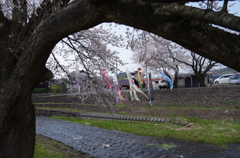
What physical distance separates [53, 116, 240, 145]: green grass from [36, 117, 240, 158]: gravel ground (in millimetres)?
482

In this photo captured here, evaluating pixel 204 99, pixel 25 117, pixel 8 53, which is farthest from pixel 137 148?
pixel 204 99

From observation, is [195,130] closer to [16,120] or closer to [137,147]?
[137,147]

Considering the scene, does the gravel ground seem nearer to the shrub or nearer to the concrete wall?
the concrete wall

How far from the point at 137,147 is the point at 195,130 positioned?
3.23 metres

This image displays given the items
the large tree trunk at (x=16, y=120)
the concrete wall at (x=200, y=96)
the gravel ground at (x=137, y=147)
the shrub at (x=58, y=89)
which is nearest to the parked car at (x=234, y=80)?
the concrete wall at (x=200, y=96)

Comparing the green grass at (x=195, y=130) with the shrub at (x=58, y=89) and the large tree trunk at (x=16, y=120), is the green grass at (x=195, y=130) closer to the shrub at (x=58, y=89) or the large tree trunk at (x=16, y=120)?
the large tree trunk at (x=16, y=120)

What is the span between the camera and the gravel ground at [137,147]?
788 cm

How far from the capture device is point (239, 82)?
919 inches

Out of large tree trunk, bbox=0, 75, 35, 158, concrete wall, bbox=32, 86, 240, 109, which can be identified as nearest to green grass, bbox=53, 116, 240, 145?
concrete wall, bbox=32, 86, 240, 109

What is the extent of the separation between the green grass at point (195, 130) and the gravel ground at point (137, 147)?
0.48 meters

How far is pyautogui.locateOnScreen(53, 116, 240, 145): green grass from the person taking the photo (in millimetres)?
9453

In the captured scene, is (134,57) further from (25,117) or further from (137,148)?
(25,117)

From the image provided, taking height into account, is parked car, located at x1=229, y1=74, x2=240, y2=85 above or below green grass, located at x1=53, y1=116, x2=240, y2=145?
above

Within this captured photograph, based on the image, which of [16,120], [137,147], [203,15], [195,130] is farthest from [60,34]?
[195,130]
